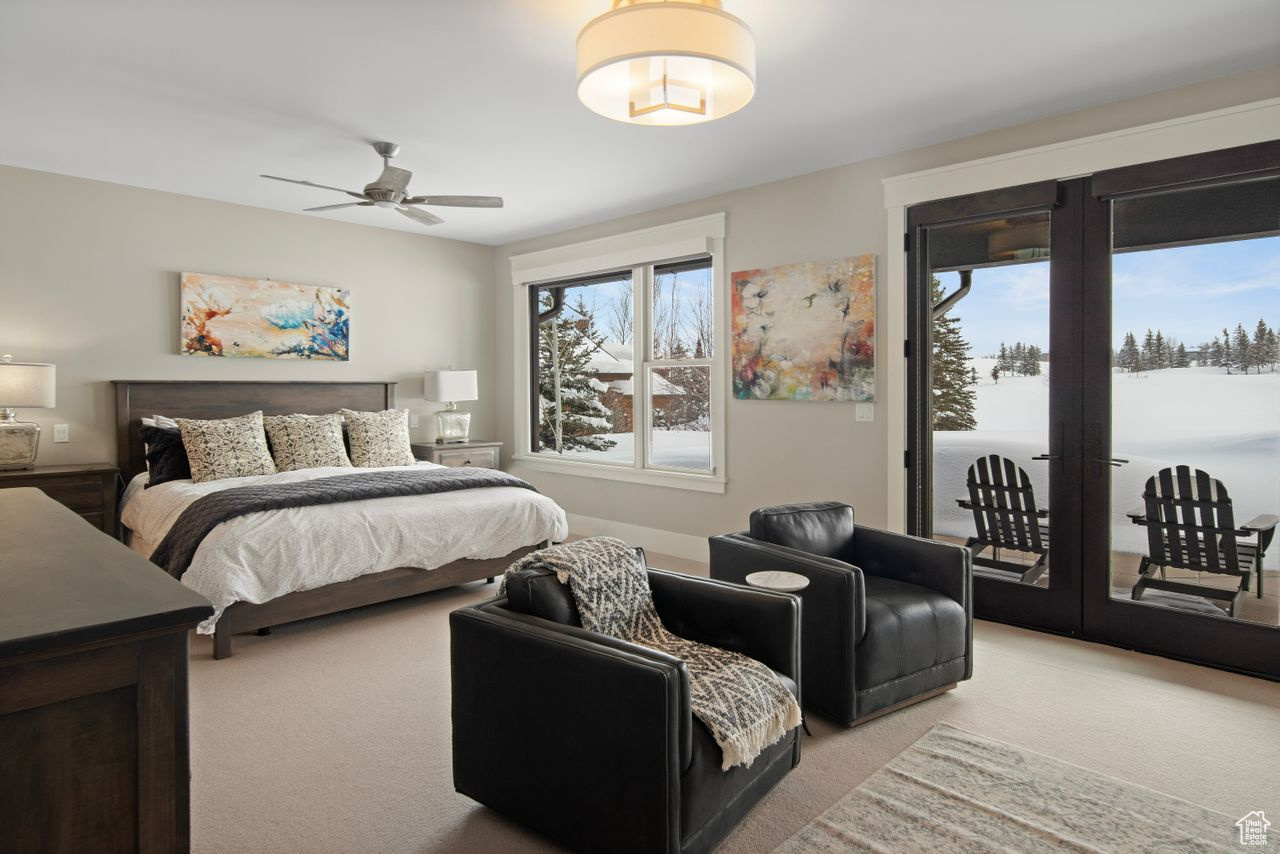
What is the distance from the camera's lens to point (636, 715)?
175 centimetres

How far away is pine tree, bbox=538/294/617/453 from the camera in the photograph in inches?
247

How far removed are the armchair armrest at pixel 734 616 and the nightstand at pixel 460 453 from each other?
3.74 meters

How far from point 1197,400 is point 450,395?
5.06 metres

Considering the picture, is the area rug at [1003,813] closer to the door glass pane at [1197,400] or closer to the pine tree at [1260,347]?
the door glass pane at [1197,400]

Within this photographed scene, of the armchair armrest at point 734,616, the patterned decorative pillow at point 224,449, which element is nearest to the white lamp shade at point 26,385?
the patterned decorative pillow at point 224,449

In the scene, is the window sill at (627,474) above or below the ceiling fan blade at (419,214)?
below

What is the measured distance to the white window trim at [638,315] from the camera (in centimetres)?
515

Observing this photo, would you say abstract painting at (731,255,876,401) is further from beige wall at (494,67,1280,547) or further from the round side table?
the round side table

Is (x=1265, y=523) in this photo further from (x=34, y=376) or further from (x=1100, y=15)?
(x=34, y=376)

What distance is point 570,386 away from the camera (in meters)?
6.46

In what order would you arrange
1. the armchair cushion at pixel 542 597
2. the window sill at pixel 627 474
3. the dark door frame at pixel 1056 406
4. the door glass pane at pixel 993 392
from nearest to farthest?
the armchair cushion at pixel 542 597 < the dark door frame at pixel 1056 406 < the door glass pane at pixel 993 392 < the window sill at pixel 627 474

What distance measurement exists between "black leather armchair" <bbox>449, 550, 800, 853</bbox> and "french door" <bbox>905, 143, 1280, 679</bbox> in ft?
7.15

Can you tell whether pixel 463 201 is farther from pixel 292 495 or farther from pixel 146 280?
pixel 146 280

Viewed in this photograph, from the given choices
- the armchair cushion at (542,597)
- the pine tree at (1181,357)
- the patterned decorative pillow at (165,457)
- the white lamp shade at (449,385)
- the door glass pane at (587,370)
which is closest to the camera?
the armchair cushion at (542,597)
